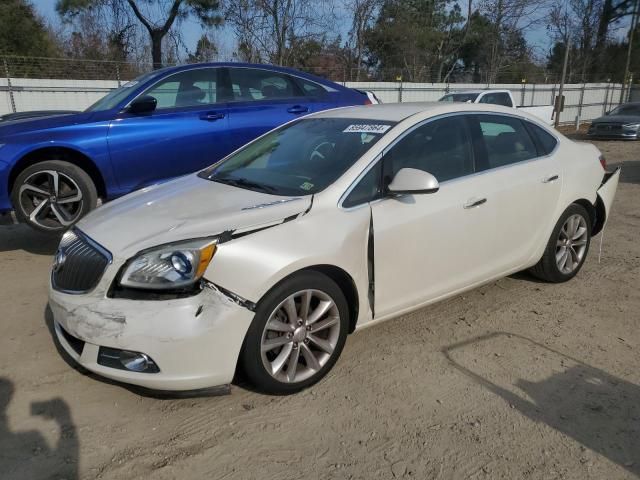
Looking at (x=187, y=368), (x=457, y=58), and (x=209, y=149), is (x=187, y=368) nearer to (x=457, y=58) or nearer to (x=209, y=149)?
(x=209, y=149)

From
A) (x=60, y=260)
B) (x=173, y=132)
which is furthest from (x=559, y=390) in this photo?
(x=173, y=132)

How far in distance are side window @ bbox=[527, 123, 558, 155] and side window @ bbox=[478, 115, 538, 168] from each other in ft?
0.31

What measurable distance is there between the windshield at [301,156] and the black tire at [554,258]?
1.79 m

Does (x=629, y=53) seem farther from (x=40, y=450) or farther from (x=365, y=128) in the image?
(x=40, y=450)

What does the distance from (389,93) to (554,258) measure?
1753cm

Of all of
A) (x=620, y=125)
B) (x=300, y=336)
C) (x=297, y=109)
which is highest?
(x=297, y=109)

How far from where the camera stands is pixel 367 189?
10.5ft

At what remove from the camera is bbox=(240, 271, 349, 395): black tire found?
271cm

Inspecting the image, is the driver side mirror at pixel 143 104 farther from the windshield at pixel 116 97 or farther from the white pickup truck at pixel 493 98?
the white pickup truck at pixel 493 98

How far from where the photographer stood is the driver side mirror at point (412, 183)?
122 inches

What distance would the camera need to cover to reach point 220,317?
8.48 feet

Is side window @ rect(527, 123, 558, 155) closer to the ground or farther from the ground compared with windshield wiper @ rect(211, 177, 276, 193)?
farther from the ground

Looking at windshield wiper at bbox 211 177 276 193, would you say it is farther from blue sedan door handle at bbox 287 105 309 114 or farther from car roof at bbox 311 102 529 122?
blue sedan door handle at bbox 287 105 309 114

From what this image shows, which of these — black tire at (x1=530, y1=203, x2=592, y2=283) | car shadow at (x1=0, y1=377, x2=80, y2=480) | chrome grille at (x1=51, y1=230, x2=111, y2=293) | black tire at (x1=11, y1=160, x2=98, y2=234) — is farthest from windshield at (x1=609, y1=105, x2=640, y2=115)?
car shadow at (x1=0, y1=377, x2=80, y2=480)
